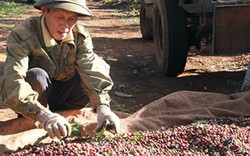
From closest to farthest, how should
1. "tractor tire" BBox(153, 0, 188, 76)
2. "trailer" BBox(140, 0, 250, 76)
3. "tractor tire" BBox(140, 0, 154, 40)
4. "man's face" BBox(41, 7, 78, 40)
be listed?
"man's face" BBox(41, 7, 78, 40) → "trailer" BBox(140, 0, 250, 76) → "tractor tire" BBox(153, 0, 188, 76) → "tractor tire" BBox(140, 0, 154, 40)

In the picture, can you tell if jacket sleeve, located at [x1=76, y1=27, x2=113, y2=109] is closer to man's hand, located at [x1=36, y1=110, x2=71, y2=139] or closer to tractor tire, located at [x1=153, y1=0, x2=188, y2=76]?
man's hand, located at [x1=36, y1=110, x2=71, y2=139]

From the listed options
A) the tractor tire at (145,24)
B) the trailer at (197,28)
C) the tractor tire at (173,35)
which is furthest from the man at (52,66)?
the tractor tire at (145,24)

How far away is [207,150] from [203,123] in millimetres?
442

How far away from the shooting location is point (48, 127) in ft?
9.45

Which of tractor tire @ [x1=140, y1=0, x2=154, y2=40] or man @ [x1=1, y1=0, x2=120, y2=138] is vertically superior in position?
man @ [x1=1, y1=0, x2=120, y2=138]

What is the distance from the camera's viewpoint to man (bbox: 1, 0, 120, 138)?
125 inches

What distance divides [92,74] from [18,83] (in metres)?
0.63

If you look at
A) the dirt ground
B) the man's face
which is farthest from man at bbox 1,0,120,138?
the dirt ground

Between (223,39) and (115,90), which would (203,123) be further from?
(115,90)

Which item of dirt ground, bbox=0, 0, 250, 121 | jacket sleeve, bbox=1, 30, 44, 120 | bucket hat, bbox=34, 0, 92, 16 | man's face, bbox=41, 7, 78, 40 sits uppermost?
bucket hat, bbox=34, 0, 92, 16

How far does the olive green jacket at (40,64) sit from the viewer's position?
3197mm

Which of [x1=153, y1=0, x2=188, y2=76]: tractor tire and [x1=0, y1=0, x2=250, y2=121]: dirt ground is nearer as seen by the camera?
[x1=0, y1=0, x2=250, y2=121]: dirt ground

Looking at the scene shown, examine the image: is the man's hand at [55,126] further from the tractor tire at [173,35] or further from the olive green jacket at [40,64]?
the tractor tire at [173,35]

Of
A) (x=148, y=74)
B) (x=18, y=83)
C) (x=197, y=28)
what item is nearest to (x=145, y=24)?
(x=148, y=74)
